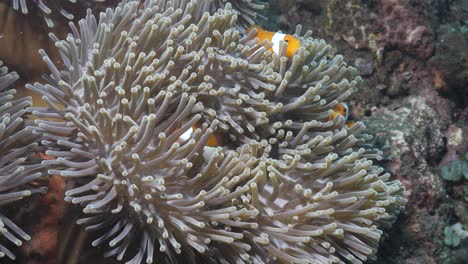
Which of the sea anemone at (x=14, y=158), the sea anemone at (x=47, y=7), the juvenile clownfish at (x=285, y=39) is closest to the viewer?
the sea anemone at (x=14, y=158)

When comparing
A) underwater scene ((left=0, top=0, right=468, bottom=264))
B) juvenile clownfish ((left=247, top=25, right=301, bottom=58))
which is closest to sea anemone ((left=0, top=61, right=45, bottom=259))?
underwater scene ((left=0, top=0, right=468, bottom=264))

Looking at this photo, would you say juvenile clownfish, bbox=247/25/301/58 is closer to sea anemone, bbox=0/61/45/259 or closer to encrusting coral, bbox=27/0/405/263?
encrusting coral, bbox=27/0/405/263

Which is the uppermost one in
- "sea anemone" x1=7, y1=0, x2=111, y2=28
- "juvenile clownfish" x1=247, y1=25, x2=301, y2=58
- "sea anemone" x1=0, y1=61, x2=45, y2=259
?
"juvenile clownfish" x1=247, y1=25, x2=301, y2=58

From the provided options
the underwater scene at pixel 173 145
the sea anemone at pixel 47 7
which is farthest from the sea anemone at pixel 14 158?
the sea anemone at pixel 47 7

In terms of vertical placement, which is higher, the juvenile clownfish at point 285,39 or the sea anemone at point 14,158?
the juvenile clownfish at point 285,39

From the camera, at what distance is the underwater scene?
184 cm

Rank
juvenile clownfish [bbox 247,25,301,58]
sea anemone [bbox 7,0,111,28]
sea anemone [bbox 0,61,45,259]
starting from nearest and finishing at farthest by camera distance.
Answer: sea anemone [bbox 0,61,45,259], sea anemone [bbox 7,0,111,28], juvenile clownfish [bbox 247,25,301,58]

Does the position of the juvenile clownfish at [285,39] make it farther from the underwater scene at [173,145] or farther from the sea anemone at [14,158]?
the sea anemone at [14,158]

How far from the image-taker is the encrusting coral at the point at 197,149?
1835 millimetres

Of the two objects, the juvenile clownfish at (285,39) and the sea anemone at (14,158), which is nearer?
the sea anemone at (14,158)

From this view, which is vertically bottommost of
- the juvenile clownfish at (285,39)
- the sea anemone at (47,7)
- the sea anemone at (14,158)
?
the sea anemone at (14,158)

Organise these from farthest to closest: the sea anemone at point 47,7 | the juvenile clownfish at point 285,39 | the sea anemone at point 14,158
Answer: the juvenile clownfish at point 285,39 → the sea anemone at point 47,7 → the sea anemone at point 14,158

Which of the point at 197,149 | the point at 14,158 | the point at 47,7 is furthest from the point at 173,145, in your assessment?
the point at 47,7

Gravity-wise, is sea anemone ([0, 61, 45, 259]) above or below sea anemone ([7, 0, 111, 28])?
below
